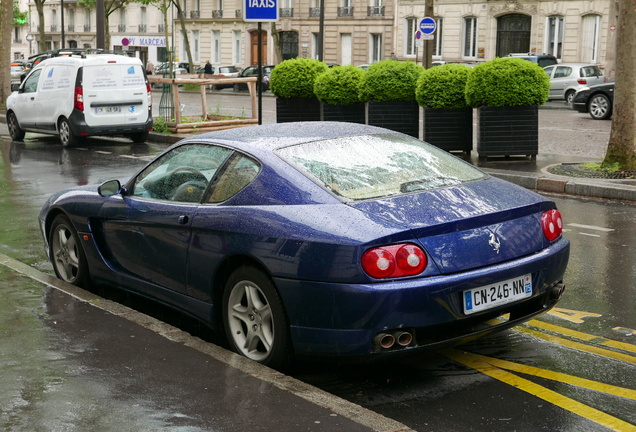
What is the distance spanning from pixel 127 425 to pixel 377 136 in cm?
266

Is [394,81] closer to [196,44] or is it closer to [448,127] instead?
[448,127]

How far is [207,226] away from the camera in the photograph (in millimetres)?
5512

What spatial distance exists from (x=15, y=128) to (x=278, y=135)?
1705 centimetres

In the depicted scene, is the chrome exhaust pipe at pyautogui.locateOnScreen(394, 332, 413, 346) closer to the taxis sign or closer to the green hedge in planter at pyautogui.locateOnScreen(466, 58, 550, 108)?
the green hedge in planter at pyautogui.locateOnScreen(466, 58, 550, 108)

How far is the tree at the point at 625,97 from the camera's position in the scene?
43.5 ft

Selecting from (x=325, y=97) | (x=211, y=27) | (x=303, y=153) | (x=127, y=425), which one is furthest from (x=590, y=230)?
(x=211, y=27)

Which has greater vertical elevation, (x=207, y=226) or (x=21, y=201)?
(x=207, y=226)

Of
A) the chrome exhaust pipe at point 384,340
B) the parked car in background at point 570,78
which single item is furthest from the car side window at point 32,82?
the parked car in background at point 570,78

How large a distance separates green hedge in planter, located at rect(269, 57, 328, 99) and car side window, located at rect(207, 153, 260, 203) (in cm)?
1280

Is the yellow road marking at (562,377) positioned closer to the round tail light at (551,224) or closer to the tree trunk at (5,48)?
the round tail light at (551,224)

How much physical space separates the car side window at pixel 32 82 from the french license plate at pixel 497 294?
17.3 m

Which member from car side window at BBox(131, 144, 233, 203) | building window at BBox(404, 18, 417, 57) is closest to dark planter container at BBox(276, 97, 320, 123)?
car side window at BBox(131, 144, 233, 203)

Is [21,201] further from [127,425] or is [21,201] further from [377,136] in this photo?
[127,425]

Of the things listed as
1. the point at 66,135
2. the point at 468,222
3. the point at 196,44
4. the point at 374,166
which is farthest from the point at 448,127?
the point at 196,44
